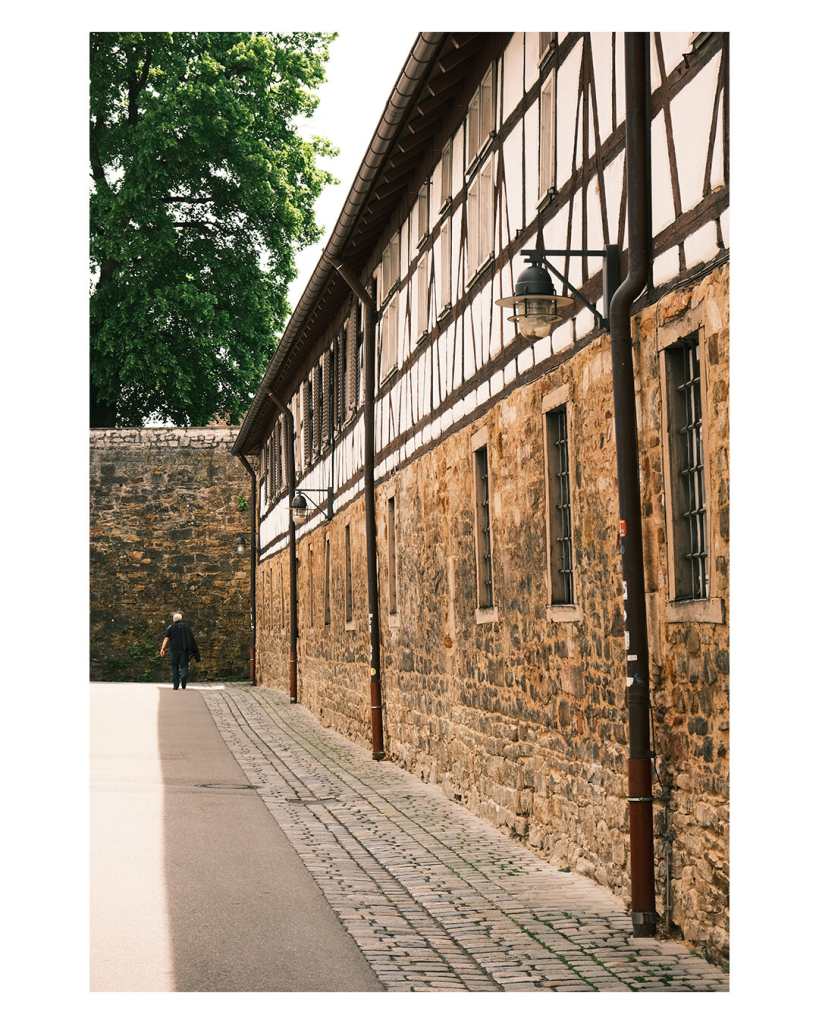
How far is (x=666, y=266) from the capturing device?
6711 mm

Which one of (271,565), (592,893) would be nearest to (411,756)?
(592,893)

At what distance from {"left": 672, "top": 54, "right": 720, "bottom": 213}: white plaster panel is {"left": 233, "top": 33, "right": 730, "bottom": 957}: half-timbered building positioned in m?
0.02

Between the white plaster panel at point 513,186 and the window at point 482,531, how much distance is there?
1.66 metres

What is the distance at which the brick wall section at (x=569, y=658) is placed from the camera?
6109 mm

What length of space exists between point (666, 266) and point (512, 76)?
3802 mm

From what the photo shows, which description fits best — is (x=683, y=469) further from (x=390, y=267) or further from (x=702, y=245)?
(x=390, y=267)

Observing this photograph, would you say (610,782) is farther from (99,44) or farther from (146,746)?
(99,44)

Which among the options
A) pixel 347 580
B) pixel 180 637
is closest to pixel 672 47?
pixel 347 580

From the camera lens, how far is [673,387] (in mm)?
6691

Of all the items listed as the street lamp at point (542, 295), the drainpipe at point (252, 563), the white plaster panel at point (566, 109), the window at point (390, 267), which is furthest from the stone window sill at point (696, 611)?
the drainpipe at point (252, 563)

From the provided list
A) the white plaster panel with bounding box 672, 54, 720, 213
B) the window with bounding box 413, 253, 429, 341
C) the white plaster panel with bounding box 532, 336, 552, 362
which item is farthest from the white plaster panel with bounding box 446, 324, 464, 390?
the white plaster panel with bounding box 672, 54, 720, 213

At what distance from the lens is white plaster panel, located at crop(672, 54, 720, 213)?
6.09m

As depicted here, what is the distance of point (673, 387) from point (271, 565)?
23.9 meters

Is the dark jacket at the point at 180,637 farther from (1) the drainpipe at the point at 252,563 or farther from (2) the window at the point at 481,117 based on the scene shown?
(2) the window at the point at 481,117
